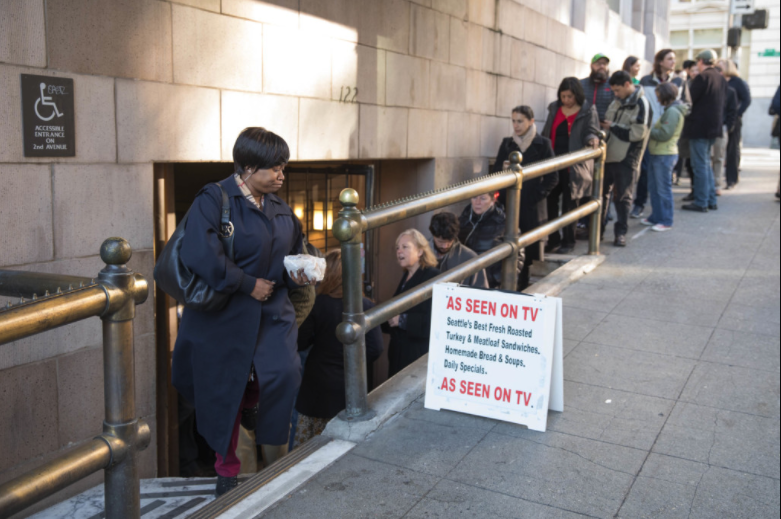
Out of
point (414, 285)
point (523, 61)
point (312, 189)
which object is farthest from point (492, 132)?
point (414, 285)

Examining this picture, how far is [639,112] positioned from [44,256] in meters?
6.29

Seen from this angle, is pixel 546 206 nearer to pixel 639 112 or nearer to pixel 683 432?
pixel 639 112

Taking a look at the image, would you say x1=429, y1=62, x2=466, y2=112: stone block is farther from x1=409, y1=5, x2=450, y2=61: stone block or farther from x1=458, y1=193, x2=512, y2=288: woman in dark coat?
x1=458, y1=193, x2=512, y2=288: woman in dark coat

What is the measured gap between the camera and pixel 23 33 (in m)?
3.86

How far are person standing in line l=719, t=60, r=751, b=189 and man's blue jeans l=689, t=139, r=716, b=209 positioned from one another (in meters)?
2.51

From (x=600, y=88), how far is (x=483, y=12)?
5.61 feet

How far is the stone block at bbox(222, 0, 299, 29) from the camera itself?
5.16m

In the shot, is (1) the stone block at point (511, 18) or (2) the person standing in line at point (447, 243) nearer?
(2) the person standing in line at point (447, 243)

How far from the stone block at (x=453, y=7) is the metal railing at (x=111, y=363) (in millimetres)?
6559

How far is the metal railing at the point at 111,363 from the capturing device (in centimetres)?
178

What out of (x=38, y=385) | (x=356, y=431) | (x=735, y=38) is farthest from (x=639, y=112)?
(x=735, y=38)

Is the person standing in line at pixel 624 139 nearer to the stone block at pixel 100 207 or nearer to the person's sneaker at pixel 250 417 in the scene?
the stone block at pixel 100 207

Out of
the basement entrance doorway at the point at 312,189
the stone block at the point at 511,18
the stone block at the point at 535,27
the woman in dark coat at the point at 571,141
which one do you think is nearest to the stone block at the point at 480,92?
the stone block at the point at 511,18

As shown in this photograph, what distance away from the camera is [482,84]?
896 cm
